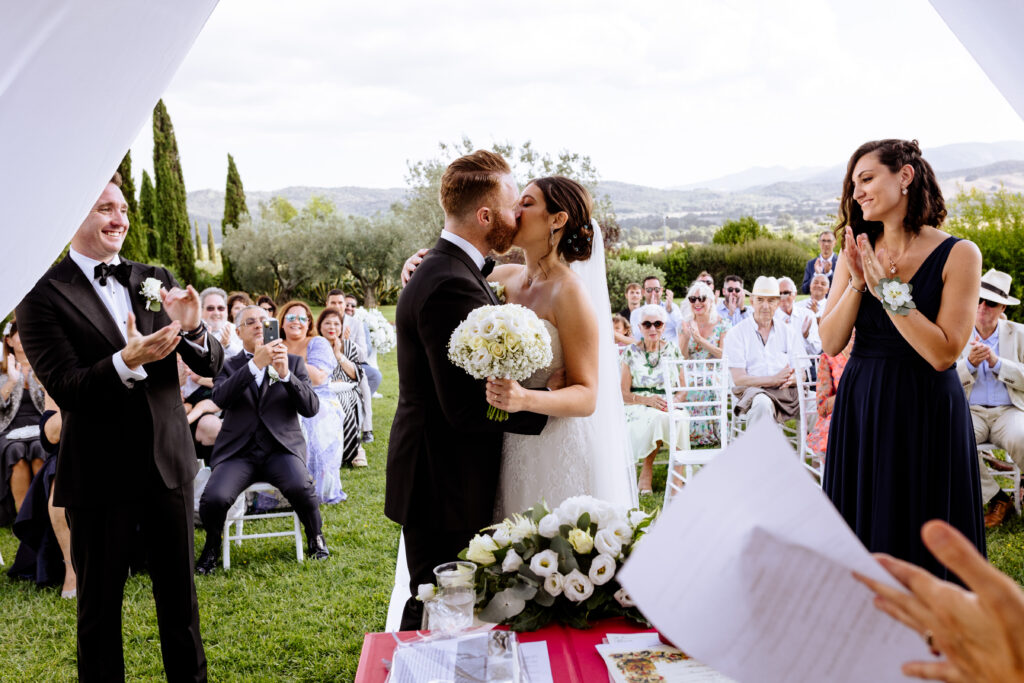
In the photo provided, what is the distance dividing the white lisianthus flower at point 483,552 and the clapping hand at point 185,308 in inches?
74.1

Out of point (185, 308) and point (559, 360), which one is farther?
point (185, 308)

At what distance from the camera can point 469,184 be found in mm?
2707

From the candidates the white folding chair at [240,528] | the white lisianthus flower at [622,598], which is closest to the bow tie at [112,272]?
the white lisianthus flower at [622,598]

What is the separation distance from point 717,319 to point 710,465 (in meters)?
8.87

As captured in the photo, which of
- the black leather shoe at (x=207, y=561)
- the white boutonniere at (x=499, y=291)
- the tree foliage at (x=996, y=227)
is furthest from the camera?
the tree foliage at (x=996, y=227)

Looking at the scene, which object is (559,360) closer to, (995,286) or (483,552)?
(483,552)

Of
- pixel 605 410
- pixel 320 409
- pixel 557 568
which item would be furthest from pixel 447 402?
pixel 320 409

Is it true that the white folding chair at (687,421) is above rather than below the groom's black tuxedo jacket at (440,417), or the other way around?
below

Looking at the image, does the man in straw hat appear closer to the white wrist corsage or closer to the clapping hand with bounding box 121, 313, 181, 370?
the white wrist corsage

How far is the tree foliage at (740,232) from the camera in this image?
120 ft

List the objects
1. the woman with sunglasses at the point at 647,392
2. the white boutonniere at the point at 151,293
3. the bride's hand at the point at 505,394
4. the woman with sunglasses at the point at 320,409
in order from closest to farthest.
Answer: the bride's hand at the point at 505,394, the white boutonniere at the point at 151,293, the woman with sunglasses at the point at 320,409, the woman with sunglasses at the point at 647,392

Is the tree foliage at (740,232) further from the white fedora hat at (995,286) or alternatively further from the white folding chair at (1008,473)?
the white fedora hat at (995,286)

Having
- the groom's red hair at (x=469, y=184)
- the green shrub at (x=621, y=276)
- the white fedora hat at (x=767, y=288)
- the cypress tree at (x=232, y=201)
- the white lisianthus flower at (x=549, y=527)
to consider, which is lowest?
the white lisianthus flower at (x=549, y=527)

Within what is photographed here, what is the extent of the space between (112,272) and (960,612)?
125 inches
